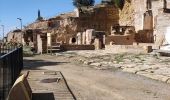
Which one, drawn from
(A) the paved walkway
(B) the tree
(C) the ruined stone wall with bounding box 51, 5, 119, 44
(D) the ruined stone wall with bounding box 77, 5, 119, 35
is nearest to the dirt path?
(A) the paved walkway

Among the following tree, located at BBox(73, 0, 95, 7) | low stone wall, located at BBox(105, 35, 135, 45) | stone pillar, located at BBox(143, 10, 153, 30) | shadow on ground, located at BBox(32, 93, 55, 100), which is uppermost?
tree, located at BBox(73, 0, 95, 7)

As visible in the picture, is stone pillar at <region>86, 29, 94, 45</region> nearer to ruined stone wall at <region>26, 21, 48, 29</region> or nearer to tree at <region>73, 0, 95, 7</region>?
ruined stone wall at <region>26, 21, 48, 29</region>

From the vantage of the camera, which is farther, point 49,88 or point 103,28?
point 103,28

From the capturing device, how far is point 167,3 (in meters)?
46.5

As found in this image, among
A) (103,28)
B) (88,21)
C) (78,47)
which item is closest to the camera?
(78,47)

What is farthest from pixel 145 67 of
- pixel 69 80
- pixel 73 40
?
pixel 73 40

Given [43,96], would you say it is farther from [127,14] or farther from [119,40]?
[127,14]

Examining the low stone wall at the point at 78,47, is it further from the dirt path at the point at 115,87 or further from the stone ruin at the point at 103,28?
the dirt path at the point at 115,87

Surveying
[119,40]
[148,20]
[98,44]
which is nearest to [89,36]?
[98,44]

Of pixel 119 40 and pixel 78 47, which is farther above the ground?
pixel 119 40

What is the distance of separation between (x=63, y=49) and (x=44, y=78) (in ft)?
77.2

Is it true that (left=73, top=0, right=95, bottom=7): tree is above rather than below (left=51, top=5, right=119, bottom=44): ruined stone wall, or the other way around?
above

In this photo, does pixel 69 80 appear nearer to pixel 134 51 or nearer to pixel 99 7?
pixel 134 51

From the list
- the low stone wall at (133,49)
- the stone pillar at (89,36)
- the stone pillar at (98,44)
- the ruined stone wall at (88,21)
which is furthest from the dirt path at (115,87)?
the ruined stone wall at (88,21)
